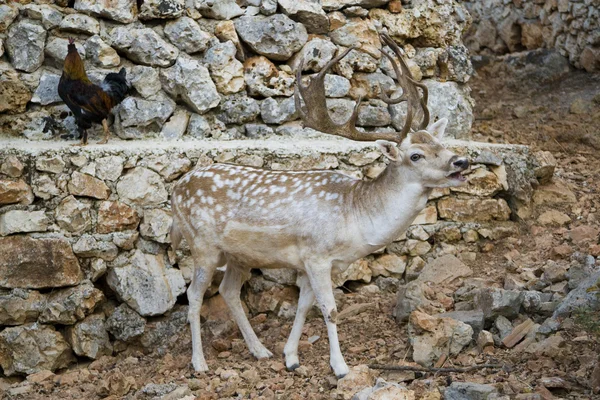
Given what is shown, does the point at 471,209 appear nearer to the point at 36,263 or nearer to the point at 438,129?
the point at 438,129

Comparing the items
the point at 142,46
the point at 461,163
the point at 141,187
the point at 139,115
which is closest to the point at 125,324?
the point at 141,187

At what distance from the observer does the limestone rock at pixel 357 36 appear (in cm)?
866

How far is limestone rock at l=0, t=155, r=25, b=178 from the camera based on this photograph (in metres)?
7.12

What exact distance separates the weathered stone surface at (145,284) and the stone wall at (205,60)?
4.20 feet

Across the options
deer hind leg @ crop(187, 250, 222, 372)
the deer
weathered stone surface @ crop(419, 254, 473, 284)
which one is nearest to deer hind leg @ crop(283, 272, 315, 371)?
the deer

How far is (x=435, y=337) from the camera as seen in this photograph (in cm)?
602

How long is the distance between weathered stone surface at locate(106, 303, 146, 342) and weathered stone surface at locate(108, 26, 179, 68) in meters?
2.43

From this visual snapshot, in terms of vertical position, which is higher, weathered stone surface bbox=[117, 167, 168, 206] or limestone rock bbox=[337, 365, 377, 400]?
weathered stone surface bbox=[117, 167, 168, 206]

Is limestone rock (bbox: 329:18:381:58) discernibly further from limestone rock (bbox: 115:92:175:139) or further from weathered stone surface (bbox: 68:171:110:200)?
weathered stone surface (bbox: 68:171:110:200)

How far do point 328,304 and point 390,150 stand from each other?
119 centimetres

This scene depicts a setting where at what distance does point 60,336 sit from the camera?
23.6ft

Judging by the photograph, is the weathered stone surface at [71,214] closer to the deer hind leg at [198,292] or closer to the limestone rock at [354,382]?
the deer hind leg at [198,292]

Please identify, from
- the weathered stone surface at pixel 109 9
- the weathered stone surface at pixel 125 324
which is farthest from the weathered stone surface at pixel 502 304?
the weathered stone surface at pixel 109 9

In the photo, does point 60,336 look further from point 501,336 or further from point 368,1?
point 368,1
